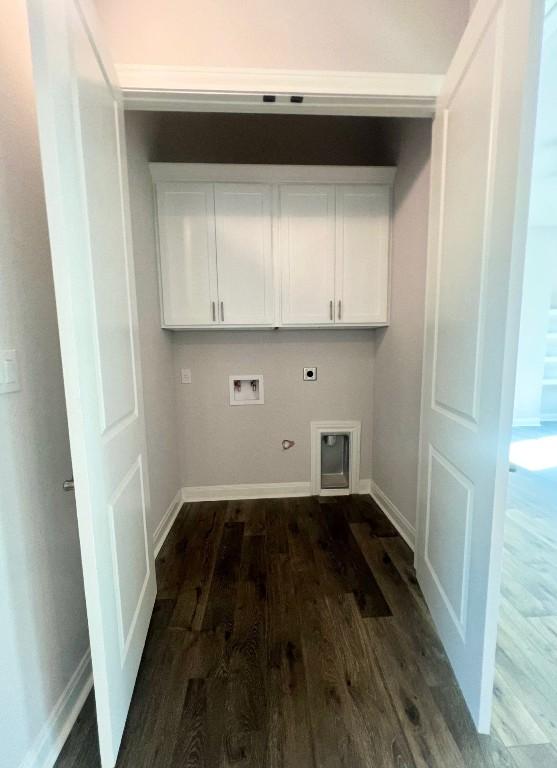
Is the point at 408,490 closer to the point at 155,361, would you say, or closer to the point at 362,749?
the point at 362,749

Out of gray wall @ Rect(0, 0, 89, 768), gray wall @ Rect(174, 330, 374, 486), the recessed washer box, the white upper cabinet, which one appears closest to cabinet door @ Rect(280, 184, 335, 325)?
the white upper cabinet

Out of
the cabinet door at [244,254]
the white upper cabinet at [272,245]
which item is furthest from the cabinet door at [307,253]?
the cabinet door at [244,254]

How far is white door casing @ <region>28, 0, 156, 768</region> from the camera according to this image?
842mm

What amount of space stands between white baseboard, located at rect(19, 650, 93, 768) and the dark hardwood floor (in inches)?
1.3

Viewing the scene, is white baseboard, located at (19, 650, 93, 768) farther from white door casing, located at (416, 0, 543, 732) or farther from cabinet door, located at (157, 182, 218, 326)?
cabinet door, located at (157, 182, 218, 326)

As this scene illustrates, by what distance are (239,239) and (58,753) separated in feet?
8.62

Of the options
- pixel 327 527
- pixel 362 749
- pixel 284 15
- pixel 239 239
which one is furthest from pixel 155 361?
pixel 362 749

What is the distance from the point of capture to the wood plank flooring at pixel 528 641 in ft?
3.84

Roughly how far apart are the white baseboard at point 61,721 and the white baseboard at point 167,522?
2.70 ft

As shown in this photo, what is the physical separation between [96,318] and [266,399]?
6.16ft

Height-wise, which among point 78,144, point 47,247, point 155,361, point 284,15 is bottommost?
point 155,361

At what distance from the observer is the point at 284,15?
1396mm

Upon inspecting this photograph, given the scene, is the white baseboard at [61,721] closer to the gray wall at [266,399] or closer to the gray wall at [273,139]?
the gray wall at [266,399]

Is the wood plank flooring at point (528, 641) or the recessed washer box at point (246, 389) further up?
the recessed washer box at point (246, 389)
